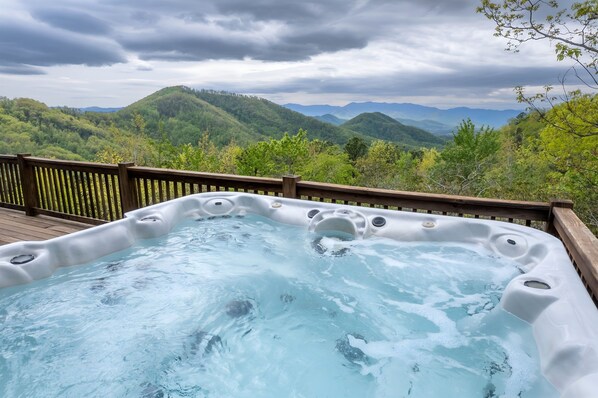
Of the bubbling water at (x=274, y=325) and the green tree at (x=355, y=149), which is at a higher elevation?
the bubbling water at (x=274, y=325)

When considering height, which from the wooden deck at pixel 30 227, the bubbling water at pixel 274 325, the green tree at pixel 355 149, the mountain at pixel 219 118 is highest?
the mountain at pixel 219 118

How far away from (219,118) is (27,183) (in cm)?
3928

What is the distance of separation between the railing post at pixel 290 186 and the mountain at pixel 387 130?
171 ft

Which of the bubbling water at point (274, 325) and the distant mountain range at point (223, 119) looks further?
the distant mountain range at point (223, 119)

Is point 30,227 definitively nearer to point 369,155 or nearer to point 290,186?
point 290,186

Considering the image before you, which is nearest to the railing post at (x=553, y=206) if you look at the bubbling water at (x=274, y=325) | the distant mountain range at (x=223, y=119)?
the bubbling water at (x=274, y=325)

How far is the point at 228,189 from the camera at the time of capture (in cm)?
343

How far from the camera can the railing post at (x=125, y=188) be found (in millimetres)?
3447

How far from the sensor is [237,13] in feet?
16.3

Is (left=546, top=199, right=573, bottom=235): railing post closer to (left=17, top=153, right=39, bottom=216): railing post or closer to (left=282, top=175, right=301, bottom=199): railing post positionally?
(left=282, top=175, right=301, bottom=199): railing post

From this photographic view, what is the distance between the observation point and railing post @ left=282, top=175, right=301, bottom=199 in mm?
2927

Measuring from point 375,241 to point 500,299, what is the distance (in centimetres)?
83

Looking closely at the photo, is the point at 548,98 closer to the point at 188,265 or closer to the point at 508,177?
the point at 188,265

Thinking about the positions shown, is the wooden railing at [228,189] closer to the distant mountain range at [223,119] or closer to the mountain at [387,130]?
the distant mountain range at [223,119]
